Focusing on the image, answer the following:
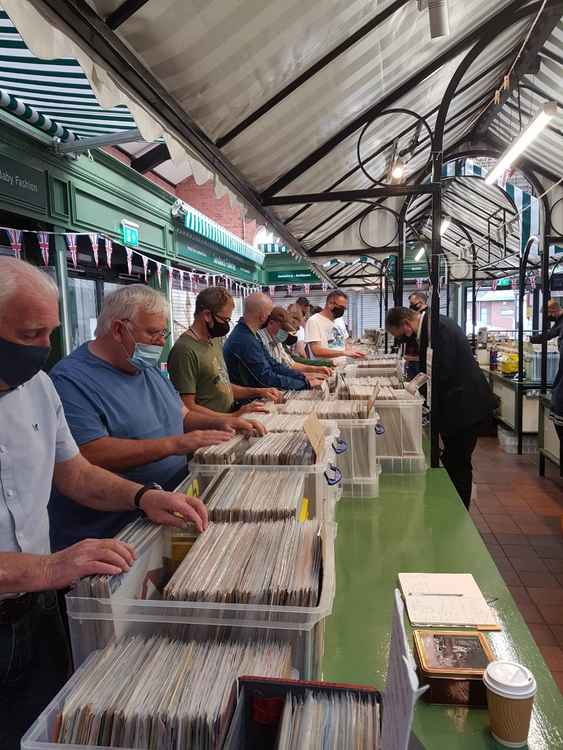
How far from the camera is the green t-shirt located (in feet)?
9.46

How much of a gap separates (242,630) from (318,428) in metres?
0.81

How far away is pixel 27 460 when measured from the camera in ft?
4.45

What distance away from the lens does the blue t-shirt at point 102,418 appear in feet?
5.59

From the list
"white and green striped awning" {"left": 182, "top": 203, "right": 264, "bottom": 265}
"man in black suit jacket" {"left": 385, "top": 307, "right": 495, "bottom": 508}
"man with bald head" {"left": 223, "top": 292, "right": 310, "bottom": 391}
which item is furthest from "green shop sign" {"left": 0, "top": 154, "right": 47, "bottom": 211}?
"white and green striped awning" {"left": 182, "top": 203, "right": 264, "bottom": 265}

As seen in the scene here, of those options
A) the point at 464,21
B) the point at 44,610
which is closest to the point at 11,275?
the point at 44,610

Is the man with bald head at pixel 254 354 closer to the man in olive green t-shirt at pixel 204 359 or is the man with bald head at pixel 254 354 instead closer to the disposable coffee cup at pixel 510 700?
the man in olive green t-shirt at pixel 204 359

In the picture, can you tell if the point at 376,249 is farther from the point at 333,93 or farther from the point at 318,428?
the point at 318,428

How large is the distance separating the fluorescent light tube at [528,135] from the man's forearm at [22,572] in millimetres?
3542

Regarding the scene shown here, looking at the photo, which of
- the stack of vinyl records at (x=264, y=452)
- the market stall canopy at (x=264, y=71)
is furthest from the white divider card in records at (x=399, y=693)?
the market stall canopy at (x=264, y=71)

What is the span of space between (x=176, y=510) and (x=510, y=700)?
0.76m

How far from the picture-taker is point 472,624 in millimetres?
1279

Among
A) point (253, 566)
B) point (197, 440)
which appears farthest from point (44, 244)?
point (253, 566)

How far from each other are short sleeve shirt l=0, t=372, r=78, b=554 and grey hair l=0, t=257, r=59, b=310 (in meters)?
0.29

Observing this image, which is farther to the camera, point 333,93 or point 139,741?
point 333,93
